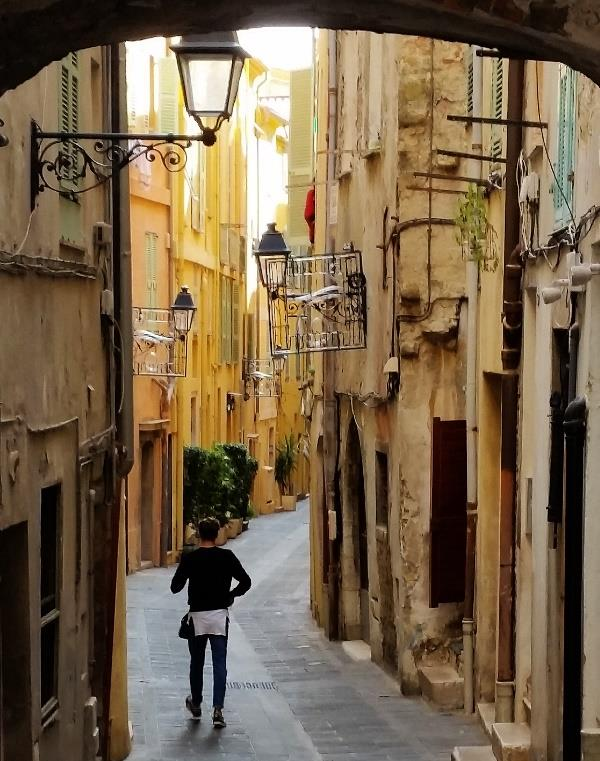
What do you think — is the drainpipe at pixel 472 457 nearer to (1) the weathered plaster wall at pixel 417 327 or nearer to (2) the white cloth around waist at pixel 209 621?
(1) the weathered plaster wall at pixel 417 327

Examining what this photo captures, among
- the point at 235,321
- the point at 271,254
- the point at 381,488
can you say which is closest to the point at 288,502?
the point at 235,321

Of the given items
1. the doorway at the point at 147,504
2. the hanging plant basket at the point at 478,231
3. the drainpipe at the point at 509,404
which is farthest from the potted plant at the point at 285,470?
the drainpipe at the point at 509,404

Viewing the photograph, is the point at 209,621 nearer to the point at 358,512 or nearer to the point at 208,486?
the point at 358,512

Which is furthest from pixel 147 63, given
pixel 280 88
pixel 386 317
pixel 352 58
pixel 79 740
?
pixel 280 88

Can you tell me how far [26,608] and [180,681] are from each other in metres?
6.56

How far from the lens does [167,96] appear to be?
29.1 metres

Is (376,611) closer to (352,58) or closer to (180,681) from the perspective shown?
(180,681)

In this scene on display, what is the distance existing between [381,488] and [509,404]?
19.3 ft

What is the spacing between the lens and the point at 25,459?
309 inches

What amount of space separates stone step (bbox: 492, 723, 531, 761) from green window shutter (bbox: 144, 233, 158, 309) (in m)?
17.4

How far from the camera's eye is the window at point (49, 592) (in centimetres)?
888

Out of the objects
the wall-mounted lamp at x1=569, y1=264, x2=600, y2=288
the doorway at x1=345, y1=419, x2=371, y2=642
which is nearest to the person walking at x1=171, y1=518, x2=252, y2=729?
the wall-mounted lamp at x1=569, y1=264, x2=600, y2=288

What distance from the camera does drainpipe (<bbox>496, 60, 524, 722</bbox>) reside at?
1054 centimetres

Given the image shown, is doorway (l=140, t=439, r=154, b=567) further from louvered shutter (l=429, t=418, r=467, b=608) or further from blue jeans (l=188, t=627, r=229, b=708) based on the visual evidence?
blue jeans (l=188, t=627, r=229, b=708)
